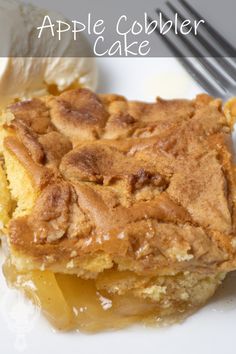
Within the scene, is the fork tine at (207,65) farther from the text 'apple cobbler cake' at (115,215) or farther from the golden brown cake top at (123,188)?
the text 'apple cobbler cake' at (115,215)

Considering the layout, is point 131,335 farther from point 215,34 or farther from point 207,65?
point 215,34

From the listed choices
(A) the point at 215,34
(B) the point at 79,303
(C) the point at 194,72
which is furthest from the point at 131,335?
(A) the point at 215,34

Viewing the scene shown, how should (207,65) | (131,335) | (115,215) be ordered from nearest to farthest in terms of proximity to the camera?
(115,215) < (131,335) < (207,65)

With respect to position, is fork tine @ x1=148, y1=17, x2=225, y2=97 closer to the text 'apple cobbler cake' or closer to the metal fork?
the metal fork

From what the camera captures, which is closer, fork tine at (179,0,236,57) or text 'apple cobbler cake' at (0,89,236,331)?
text 'apple cobbler cake' at (0,89,236,331)

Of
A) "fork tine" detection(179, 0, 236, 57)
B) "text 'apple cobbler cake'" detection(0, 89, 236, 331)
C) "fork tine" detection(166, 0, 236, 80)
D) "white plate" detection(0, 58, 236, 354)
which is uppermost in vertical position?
"fork tine" detection(179, 0, 236, 57)

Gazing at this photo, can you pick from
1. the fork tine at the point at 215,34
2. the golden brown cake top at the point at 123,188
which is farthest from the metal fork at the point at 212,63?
the golden brown cake top at the point at 123,188

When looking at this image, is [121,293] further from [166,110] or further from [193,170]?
[166,110]

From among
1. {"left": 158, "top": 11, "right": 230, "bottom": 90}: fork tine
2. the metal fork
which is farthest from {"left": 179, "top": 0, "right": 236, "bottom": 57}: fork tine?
{"left": 158, "top": 11, "right": 230, "bottom": 90}: fork tine

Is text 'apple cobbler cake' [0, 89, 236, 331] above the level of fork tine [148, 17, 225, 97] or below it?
below
